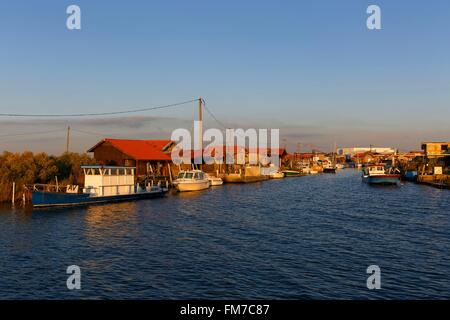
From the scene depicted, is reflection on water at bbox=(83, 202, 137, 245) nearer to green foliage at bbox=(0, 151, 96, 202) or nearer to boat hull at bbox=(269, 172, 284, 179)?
green foliage at bbox=(0, 151, 96, 202)

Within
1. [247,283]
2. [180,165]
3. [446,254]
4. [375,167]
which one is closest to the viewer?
[247,283]

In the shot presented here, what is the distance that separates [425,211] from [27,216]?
1462 inches

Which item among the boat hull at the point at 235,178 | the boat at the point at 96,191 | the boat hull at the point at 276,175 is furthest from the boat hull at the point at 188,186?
the boat hull at the point at 276,175

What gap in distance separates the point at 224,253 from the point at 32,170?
34804mm

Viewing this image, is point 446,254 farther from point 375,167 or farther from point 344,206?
point 375,167

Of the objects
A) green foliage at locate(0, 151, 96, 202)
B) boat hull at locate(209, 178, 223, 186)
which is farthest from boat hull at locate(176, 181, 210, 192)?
green foliage at locate(0, 151, 96, 202)

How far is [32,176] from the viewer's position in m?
49.4

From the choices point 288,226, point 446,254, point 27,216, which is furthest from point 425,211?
point 27,216

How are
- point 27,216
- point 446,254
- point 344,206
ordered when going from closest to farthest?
point 446,254
point 27,216
point 344,206

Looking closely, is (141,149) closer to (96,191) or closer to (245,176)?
(96,191)

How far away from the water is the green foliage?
8.30 metres

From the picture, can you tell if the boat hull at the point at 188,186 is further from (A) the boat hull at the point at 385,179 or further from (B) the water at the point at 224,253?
(A) the boat hull at the point at 385,179

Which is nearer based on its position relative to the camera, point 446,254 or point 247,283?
point 247,283

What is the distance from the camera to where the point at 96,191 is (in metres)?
47.3
